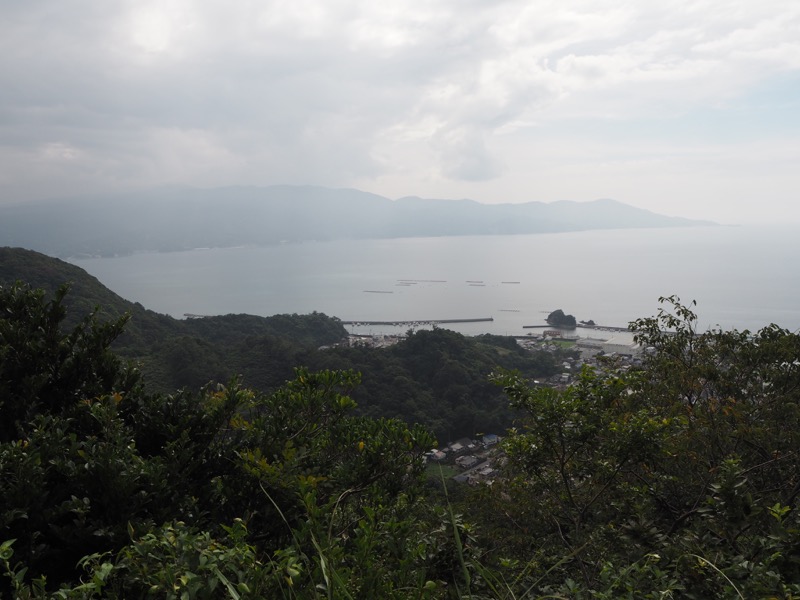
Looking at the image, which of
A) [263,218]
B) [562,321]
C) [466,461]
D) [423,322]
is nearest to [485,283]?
[423,322]

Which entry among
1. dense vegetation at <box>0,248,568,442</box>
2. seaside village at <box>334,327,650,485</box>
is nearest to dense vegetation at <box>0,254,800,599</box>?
seaside village at <box>334,327,650,485</box>

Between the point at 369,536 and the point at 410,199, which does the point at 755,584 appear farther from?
the point at 410,199

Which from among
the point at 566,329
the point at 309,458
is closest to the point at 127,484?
the point at 309,458

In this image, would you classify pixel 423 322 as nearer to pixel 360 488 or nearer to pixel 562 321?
pixel 562 321

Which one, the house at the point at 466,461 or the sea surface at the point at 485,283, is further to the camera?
the sea surface at the point at 485,283

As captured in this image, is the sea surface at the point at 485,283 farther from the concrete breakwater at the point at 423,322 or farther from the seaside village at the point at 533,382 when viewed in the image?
the seaside village at the point at 533,382

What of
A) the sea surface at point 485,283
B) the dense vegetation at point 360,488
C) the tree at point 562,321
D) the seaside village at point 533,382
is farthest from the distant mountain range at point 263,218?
the dense vegetation at point 360,488

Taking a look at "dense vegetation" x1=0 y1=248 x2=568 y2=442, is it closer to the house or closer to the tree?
the house
